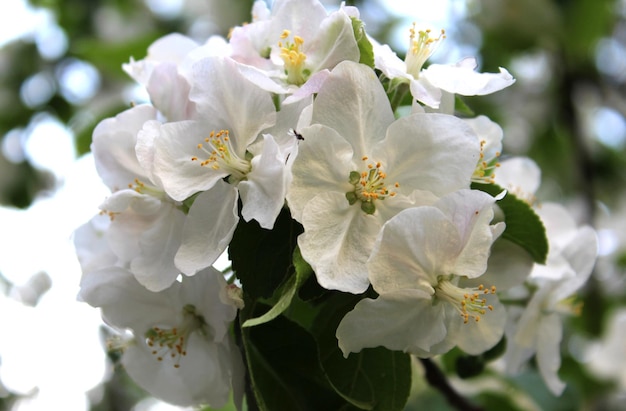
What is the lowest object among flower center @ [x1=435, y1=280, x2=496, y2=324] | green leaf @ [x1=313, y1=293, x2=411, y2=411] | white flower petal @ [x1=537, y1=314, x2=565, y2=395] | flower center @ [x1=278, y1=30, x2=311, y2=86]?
white flower petal @ [x1=537, y1=314, x2=565, y2=395]

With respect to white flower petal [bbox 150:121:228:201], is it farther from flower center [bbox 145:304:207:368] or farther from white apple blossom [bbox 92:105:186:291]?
flower center [bbox 145:304:207:368]

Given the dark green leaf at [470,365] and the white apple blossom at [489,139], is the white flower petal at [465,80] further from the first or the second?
the dark green leaf at [470,365]

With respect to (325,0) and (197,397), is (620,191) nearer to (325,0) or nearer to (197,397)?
(325,0)

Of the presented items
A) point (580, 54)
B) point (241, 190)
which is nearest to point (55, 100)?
point (580, 54)

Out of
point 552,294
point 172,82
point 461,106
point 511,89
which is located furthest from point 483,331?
point 511,89

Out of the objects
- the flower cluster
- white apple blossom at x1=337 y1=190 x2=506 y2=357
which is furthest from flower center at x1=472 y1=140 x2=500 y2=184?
white apple blossom at x1=337 y1=190 x2=506 y2=357

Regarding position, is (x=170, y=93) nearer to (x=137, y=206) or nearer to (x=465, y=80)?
(x=137, y=206)

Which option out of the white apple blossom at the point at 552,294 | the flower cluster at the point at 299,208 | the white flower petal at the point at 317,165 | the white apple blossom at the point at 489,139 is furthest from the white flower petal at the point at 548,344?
the white flower petal at the point at 317,165
